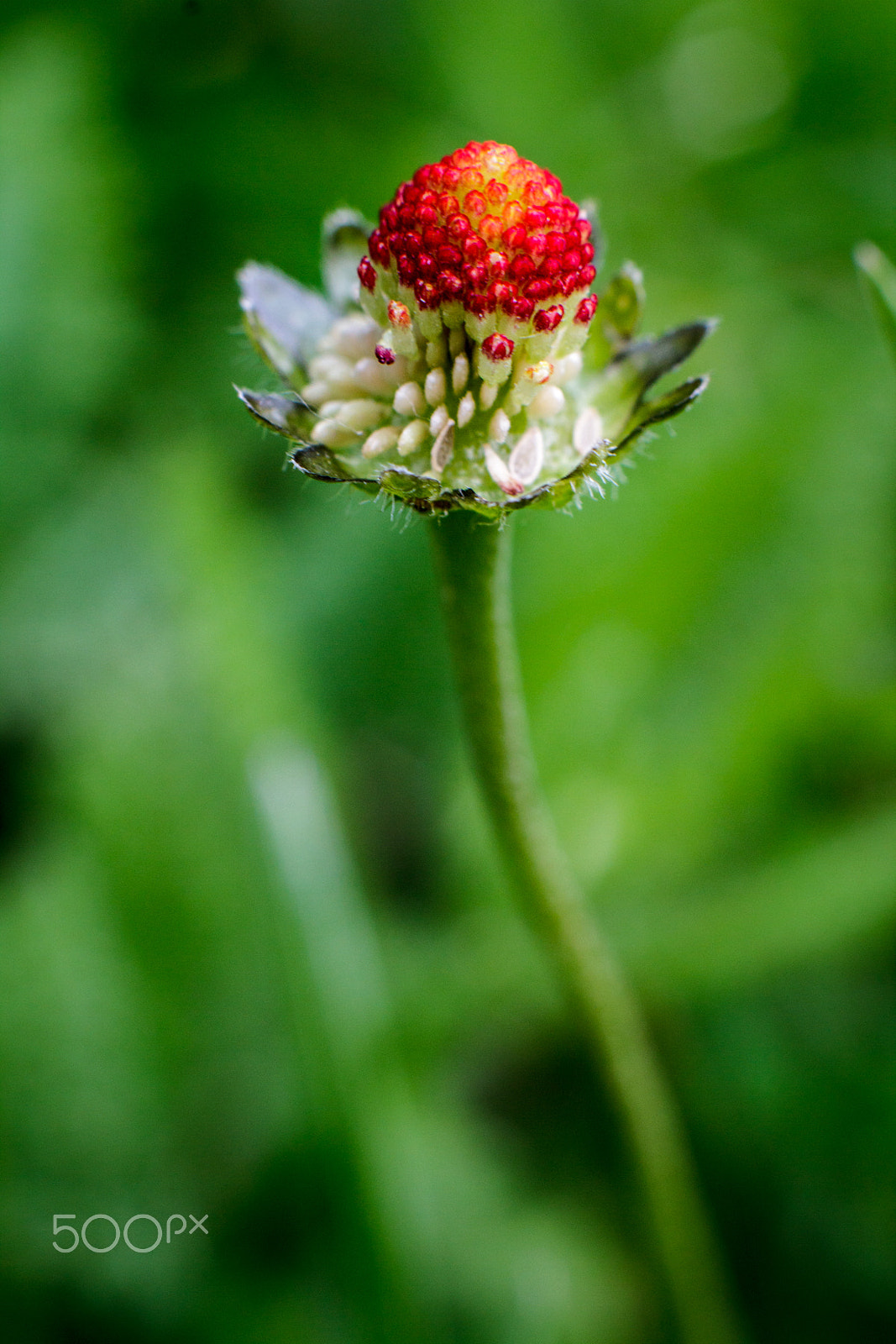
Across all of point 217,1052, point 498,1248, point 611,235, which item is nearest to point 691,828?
point 498,1248

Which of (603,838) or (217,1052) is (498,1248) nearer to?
(217,1052)

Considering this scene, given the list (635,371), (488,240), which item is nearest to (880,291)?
(635,371)

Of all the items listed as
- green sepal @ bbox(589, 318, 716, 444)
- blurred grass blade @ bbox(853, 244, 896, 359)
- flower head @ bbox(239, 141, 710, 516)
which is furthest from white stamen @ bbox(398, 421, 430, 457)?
blurred grass blade @ bbox(853, 244, 896, 359)

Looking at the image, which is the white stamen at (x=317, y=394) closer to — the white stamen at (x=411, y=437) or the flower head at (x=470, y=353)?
the flower head at (x=470, y=353)

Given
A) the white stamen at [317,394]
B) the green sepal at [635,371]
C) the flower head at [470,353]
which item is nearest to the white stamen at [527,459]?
the flower head at [470,353]

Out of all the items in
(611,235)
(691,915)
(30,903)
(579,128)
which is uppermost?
(579,128)

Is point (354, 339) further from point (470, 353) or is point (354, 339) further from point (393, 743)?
point (393, 743)
